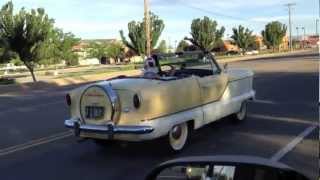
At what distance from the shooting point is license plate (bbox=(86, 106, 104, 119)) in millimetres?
8875

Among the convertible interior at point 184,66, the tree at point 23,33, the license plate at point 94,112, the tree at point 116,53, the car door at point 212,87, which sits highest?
the tree at point 23,33

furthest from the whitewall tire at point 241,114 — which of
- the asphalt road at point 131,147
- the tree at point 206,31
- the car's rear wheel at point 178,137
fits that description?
the tree at point 206,31

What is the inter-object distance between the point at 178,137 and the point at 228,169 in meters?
6.01

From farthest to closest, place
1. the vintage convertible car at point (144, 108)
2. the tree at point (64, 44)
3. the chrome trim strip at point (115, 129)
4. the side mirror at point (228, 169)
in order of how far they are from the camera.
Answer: the tree at point (64, 44)
the vintage convertible car at point (144, 108)
the chrome trim strip at point (115, 129)
the side mirror at point (228, 169)

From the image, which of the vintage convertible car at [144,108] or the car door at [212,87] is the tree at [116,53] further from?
the vintage convertible car at [144,108]

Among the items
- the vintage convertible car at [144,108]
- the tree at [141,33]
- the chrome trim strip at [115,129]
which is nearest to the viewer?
the chrome trim strip at [115,129]

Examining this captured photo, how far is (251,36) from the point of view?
314 feet

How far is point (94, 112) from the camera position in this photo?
8.96 m

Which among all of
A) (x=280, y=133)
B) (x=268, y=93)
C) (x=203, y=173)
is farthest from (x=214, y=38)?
(x=203, y=173)

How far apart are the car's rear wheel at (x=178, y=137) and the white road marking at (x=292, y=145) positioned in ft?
4.80

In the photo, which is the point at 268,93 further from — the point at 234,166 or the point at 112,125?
the point at 234,166

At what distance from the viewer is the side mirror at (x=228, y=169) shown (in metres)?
3.24

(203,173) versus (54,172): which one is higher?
(203,173)

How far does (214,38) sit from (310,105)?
57.2 metres
